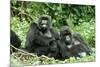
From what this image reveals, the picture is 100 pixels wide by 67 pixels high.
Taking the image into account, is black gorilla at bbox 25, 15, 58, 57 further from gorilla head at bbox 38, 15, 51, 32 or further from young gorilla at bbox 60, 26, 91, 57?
young gorilla at bbox 60, 26, 91, 57

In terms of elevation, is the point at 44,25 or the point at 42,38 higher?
the point at 44,25

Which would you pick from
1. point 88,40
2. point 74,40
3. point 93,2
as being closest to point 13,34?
point 74,40

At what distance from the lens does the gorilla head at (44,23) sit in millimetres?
2059

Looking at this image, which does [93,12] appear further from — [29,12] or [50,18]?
[29,12]

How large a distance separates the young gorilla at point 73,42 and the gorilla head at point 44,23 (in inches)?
6.9

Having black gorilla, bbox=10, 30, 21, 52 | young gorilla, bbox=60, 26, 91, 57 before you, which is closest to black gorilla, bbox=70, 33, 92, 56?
young gorilla, bbox=60, 26, 91, 57

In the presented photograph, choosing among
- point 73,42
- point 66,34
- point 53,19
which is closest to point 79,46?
point 73,42

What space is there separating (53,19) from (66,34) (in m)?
0.23

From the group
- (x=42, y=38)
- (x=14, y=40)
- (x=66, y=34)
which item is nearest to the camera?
(x=14, y=40)

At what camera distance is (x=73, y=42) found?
2.19 metres

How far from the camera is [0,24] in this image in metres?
1.90

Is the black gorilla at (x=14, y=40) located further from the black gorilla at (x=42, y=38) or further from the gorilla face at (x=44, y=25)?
the gorilla face at (x=44, y=25)

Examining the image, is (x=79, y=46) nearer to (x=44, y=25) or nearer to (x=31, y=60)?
(x=44, y=25)

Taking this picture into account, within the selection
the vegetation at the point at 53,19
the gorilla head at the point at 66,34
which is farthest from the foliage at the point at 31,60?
the gorilla head at the point at 66,34
